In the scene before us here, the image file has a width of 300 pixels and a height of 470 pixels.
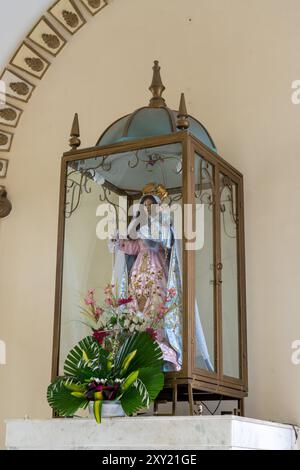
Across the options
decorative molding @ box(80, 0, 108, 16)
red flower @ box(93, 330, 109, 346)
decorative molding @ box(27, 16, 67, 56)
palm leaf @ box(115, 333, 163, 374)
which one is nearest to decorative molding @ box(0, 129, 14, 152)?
decorative molding @ box(27, 16, 67, 56)

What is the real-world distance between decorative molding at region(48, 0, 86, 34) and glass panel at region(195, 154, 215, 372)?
177 cm

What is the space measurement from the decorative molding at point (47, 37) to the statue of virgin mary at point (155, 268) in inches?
63.6

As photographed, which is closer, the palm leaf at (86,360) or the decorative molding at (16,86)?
the palm leaf at (86,360)

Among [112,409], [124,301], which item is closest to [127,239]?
[124,301]

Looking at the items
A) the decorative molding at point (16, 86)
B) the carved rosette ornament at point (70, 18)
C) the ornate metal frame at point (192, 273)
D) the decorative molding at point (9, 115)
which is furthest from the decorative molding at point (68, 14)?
the ornate metal frame at point (192, 273)

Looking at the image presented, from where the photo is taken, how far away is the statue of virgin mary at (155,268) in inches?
157

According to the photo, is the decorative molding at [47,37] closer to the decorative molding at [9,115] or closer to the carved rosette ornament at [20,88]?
the carved rosette ornament at [20,88]

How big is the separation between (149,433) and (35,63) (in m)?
2.96

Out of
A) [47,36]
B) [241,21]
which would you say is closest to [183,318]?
[241,21]

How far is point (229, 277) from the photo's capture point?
14.5ft

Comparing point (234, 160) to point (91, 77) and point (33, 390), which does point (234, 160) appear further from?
point (33, 390)

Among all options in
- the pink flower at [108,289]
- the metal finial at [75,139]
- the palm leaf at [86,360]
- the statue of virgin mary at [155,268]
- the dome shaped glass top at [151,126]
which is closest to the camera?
the palm leaf at [86,360]

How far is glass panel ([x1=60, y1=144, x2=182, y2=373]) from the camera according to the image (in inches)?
163

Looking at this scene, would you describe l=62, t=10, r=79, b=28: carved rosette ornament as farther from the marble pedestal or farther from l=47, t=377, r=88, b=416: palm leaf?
the marble pedestal
